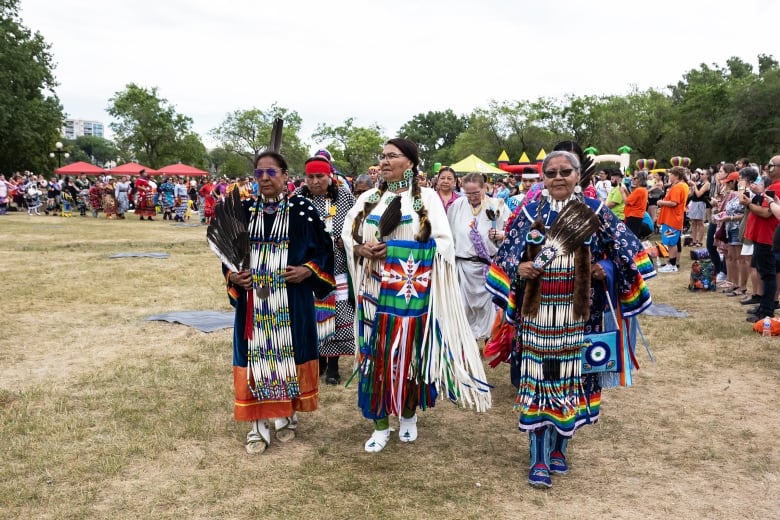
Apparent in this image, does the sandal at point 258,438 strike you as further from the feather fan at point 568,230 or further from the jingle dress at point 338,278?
the feather fan at point 568,230

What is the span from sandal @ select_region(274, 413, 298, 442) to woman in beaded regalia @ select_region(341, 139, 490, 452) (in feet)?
1.79

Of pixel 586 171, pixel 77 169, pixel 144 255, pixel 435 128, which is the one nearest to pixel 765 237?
pixel 586 171

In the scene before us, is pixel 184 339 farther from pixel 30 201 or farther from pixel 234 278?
pixel 30 201

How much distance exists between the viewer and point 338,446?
13.4 feet

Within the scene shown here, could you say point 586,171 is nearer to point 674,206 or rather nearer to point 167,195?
point 674,206

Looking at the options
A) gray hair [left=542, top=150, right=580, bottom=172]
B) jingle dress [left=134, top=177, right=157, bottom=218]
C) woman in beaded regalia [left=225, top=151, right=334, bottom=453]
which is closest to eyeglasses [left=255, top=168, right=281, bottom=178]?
woman in beaded regalia [left=225, top=151, right=334, bottom=453]

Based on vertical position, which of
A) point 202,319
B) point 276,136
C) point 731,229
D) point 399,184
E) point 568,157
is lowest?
point 202,319

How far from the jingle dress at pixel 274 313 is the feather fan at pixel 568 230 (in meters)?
1.46

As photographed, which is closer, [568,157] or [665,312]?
[568,157]

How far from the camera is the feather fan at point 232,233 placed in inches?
155

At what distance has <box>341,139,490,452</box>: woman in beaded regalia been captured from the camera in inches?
155

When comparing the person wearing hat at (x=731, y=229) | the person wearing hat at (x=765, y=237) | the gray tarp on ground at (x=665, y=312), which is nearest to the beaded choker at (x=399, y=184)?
the gray tarp on ground at (x=665, y=312)

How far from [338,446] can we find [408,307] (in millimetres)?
1028

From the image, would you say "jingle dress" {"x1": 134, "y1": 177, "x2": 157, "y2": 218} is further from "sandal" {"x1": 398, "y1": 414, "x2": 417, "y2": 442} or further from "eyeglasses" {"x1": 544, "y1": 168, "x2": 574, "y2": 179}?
"eyeglasses" {"x1": 544, "y1": 168, "x2": 574, "y2": 179}
